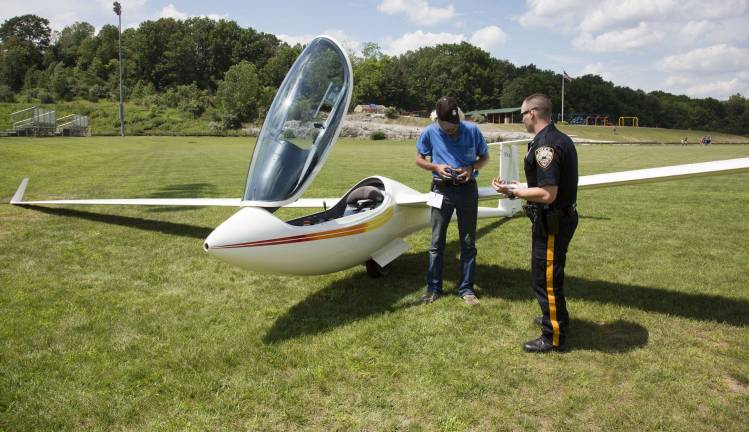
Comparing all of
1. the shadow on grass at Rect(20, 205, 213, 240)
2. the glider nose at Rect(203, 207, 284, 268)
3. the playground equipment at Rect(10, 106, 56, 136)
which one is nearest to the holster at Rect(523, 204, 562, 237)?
the glider nose at Rect(203, 207, 284, 268)

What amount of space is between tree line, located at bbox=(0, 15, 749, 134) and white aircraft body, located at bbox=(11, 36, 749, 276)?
8976cm

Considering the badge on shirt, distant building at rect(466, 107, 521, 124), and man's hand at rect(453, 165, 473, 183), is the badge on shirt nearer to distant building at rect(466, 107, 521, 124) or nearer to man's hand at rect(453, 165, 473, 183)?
man's hand at rect(453, 165, 473, 183)

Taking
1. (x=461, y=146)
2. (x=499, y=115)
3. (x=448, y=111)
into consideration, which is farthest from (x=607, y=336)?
(x=499, y=115)

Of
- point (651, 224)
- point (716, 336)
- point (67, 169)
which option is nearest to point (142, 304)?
point (716, 336)

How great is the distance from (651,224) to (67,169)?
19.8 m

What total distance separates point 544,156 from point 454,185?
1526 mm

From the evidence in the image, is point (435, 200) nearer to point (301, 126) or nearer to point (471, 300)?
point (471, 300)

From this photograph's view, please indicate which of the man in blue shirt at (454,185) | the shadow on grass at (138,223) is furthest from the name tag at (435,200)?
the shadow on grass at (138,223)

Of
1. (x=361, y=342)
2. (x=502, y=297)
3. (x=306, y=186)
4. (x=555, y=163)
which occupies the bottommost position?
(x=361, y=342)

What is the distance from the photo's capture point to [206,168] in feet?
69.8

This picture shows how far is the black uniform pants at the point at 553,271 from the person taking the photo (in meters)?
4.11

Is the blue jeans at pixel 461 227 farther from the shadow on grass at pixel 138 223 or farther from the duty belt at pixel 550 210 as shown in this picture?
the shadow on grass at pixel 138 223

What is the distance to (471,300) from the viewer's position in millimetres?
5297

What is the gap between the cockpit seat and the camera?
19.5 feet
